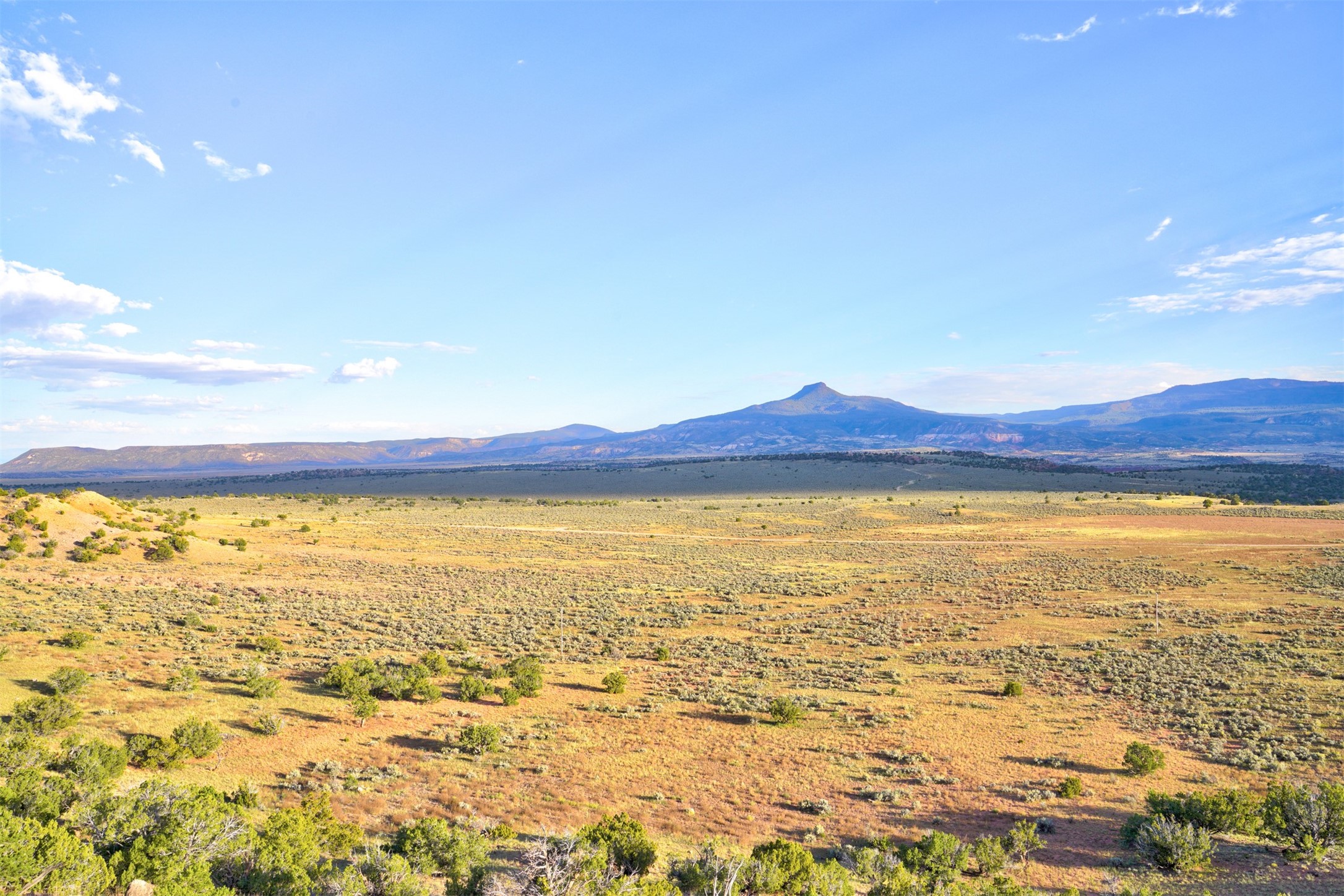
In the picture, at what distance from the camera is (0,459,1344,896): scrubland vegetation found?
10.2 m

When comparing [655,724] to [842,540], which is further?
[842,540]

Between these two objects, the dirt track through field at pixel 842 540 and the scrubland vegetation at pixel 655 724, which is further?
the dirt track through field at pixel 842 540

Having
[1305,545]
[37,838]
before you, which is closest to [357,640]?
[37,838]

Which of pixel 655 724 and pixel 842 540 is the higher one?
pixel 655 724

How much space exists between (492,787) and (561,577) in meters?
26.2

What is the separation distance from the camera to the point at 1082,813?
44.8 ft

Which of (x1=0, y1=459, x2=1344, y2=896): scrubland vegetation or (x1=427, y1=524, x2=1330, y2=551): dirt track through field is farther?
(x1=427, y1=524, x2=1330, y2=551): dirt track through field

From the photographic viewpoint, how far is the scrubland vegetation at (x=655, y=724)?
10.2 metres

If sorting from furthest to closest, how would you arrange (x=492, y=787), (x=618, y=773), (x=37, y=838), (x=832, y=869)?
(x=618, y=773), (x=492, y=787), (x=832, y=869), (x=37, y=838)

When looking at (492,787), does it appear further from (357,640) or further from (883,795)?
(357,640)

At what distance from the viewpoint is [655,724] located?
715 inches

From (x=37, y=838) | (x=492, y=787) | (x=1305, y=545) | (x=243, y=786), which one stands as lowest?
(x=1305, y=545)

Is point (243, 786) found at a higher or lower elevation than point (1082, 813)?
higher

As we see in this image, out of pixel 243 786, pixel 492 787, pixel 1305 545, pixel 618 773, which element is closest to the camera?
pixel 243 786
